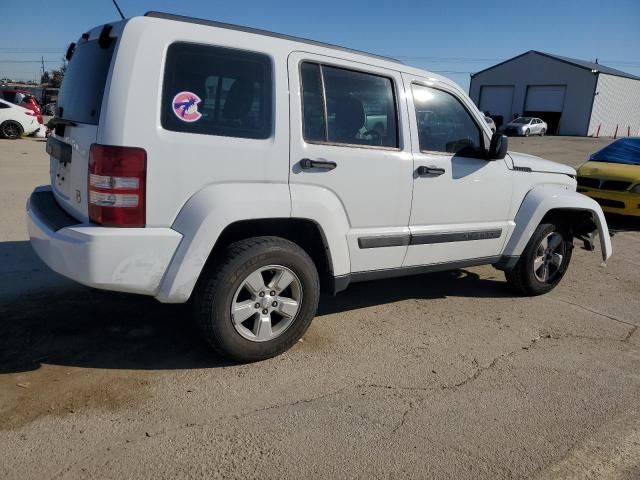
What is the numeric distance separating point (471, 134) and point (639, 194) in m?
5.39

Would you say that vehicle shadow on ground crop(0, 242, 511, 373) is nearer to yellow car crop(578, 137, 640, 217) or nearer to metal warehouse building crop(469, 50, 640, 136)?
yellow car crop(578, 137, 640, 217)

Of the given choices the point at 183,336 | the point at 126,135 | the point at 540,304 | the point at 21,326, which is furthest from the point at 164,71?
the point at 540,304

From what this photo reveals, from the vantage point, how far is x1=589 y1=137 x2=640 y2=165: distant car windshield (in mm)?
9242

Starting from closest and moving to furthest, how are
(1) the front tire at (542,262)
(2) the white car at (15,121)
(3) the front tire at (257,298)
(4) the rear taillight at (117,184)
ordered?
1. (4) the rear taillight at (117,184)
2. (3) the front tire at (257,298)
3. (1) the front tire at (542,262)
4. (2) the white car at (15,121)

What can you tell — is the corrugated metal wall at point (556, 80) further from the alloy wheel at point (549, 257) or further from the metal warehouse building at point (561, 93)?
the alloy wheel at point (549, 257)

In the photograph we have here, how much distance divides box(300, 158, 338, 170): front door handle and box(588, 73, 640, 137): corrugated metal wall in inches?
1854

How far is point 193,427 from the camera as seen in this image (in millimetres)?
2748

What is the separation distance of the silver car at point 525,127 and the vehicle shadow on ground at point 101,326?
115 feet

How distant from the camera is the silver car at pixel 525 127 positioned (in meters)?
36.9

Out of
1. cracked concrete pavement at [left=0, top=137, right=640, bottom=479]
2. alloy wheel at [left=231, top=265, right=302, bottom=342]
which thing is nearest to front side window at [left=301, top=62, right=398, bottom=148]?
alloy wheel at [left=231, top=265, right=302, bottom=342]

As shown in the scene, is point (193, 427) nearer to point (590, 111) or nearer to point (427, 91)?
point (427, 91)

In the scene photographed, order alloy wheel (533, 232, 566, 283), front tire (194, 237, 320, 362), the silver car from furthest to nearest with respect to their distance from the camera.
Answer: the silver car < alloy wheel (533, 232, 566, 283) < front tire (194, 237, 320, 362)

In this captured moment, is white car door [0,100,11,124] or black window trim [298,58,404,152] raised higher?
black window trim [298,58,404,152]

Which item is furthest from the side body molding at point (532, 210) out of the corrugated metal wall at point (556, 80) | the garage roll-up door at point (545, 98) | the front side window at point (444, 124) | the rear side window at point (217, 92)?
the garage roll-up door at point (545, 98)
